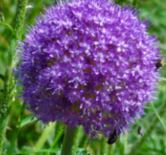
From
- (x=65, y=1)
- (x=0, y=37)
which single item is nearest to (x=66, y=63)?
(x=65, y=1)

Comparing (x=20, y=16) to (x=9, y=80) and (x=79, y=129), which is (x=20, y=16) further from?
Answer: (x=79, y=129)

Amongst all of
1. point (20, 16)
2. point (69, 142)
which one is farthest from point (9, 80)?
point (69, 142)

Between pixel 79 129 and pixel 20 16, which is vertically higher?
pixel 20 16

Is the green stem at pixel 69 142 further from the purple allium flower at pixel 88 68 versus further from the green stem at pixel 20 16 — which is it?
the green stem at pixel 20 16

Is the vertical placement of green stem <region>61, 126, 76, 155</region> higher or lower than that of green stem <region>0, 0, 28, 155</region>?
lower

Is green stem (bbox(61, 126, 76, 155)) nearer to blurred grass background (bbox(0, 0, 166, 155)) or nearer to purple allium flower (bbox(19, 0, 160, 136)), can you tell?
purple allium flower (bbox(19, 0, 160, 136))

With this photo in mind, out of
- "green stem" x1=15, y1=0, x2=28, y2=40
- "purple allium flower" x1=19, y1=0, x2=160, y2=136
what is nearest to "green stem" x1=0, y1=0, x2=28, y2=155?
"green stem" x1=15, y1=0, x2=28, y2=40
